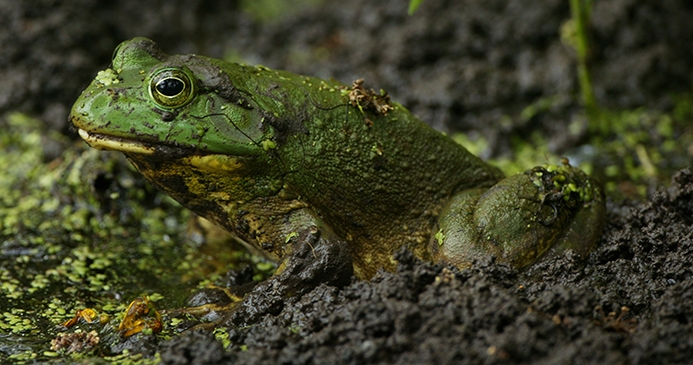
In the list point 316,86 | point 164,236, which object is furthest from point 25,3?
point 316,86

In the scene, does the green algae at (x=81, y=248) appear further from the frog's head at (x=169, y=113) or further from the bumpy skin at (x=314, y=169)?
the frog's head at (x=169, y=113)

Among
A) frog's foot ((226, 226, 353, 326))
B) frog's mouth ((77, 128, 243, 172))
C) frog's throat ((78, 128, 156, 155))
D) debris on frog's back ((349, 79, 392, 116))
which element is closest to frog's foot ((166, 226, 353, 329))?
frog's foot ((226, 226, 353, 326))

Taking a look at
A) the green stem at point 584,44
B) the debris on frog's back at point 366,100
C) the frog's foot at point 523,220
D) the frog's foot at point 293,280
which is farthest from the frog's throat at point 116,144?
the green stem at point 584,44

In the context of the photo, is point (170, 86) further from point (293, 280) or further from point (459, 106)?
point (459, 106)

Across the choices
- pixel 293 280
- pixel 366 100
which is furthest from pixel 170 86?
pixel 293 280

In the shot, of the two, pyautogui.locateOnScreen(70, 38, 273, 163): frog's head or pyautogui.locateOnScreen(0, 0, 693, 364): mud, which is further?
pyautogui.locateOnScreen(70, 38, 273, 163): frog's head

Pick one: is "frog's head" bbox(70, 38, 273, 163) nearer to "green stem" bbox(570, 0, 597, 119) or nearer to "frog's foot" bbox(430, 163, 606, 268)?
"frog's foot" bbox(430, 163, 606, 268)

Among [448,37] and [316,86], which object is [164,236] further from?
[448,37]
